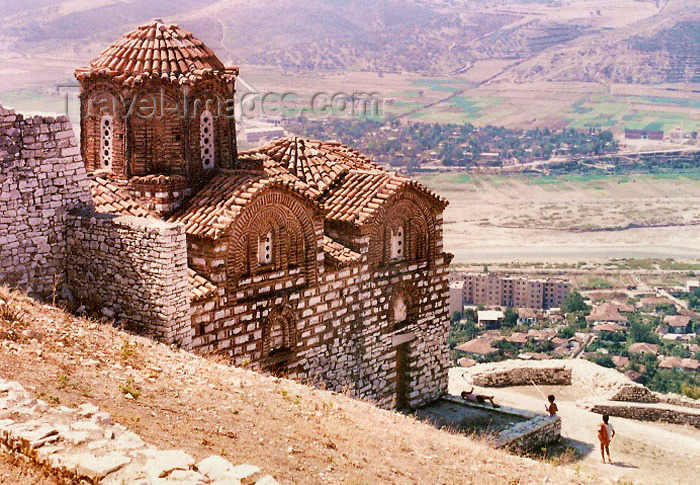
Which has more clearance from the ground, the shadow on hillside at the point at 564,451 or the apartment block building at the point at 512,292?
the shadow on hillside at the point at 564,451

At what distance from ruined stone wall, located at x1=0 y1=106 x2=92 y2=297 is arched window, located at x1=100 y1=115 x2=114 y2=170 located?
7.52 ft

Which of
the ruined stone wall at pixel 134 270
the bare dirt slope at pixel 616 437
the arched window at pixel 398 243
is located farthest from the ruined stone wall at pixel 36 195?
the bare dirt slope at pixel 616 437

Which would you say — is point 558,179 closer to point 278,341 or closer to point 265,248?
point 278,341

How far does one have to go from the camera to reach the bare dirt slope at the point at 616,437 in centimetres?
1862

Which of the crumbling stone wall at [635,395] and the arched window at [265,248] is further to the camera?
the crumbling stone wall at [635,395]

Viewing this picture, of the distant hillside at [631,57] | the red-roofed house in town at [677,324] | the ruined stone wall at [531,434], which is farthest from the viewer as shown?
the distant hillside at [631,57]

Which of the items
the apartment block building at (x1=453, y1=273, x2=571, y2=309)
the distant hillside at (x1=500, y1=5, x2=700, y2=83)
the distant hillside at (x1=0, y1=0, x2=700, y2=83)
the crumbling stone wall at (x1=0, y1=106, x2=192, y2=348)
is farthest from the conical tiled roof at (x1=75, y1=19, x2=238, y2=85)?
the distant hillside at (x1=500, y1=5, x2=700, y2=83)

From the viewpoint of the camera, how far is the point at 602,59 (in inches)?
5960

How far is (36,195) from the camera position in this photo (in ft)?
49.0

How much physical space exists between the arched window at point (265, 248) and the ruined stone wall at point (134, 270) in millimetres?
2231

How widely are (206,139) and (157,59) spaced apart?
1621 mm

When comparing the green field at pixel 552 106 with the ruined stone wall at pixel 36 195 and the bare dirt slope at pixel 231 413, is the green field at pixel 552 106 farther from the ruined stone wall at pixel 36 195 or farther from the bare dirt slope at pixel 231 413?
the bare dirt slope at pixel 231 413

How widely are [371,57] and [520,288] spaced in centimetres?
8459

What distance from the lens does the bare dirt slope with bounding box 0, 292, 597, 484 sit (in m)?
10.6
